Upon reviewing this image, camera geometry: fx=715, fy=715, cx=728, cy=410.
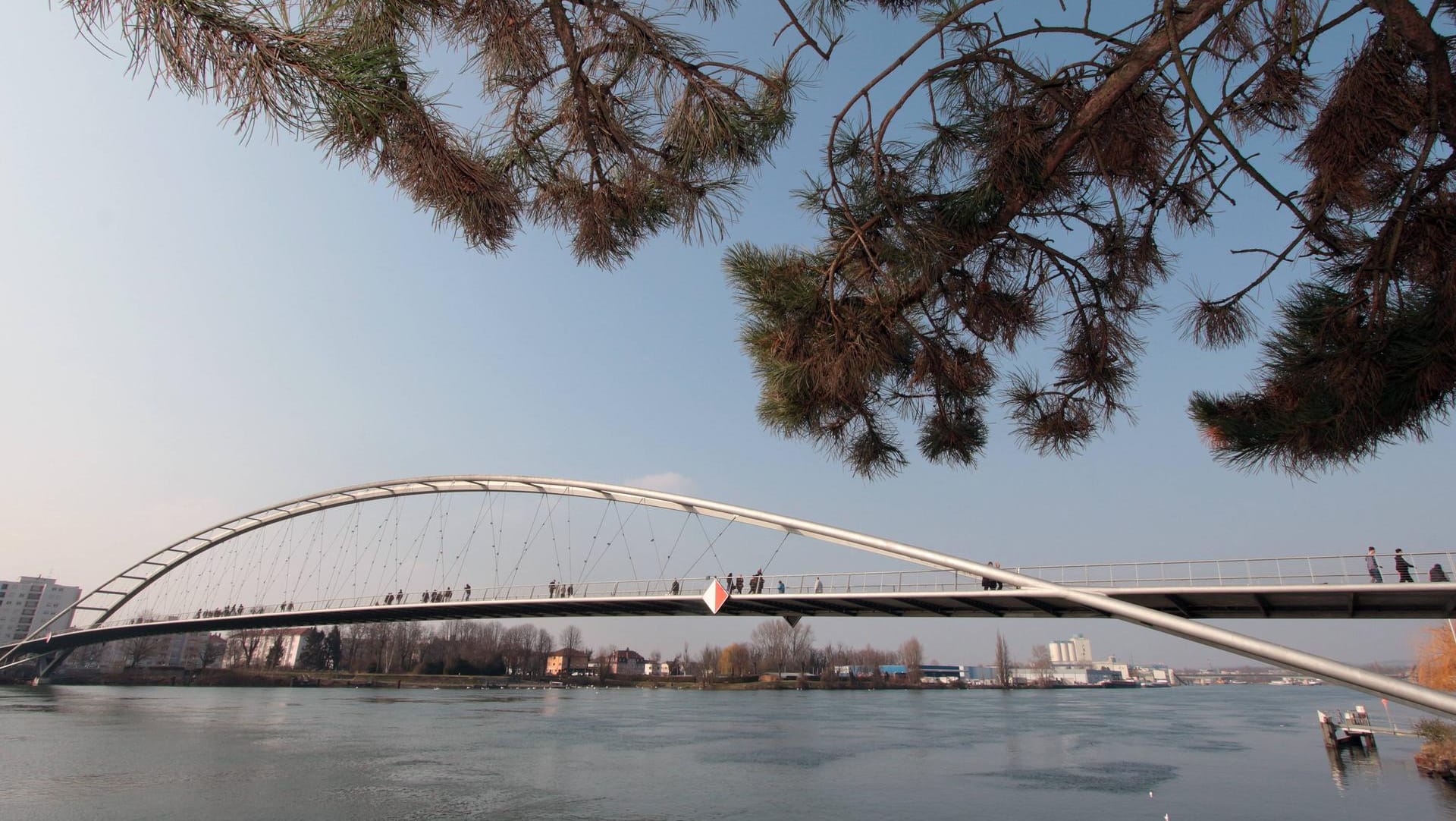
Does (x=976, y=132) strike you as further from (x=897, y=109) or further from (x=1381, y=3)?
(x=1381, y=3)

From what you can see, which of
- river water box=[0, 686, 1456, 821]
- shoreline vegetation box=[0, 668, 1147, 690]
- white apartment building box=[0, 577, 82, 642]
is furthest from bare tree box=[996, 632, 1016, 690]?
white apartment building box=[0, 577, 82, 642]

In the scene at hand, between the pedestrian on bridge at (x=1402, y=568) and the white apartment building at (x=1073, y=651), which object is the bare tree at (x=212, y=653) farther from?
the white apartment building at (x=1073, y=651)

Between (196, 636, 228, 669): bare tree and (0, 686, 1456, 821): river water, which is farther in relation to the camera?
(196, 636, 228, 669): bare tree

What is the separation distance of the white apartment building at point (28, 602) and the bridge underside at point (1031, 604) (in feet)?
429

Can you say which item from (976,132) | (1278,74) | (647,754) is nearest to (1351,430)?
(1278,74)

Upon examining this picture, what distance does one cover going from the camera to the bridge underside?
10.9 m

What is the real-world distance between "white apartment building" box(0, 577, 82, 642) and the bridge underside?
131m

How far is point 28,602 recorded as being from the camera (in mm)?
112375

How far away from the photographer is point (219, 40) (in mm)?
1816

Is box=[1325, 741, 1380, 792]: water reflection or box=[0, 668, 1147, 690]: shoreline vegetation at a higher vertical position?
box=[1325, 741, 1380, 792]: water reflection

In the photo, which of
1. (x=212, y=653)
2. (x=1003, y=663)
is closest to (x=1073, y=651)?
(x=1003, y=663)

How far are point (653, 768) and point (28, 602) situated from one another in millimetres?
146157

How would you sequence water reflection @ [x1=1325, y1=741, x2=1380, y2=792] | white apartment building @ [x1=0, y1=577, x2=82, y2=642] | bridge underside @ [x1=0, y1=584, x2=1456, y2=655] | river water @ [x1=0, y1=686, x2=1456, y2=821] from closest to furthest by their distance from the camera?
bridge underside @ [x1=0, y1=584, x2=1456, y2=655]
river water @ [x1=0, y1=686, x2=1456, y2=821]
water reflection @ [x1=1325, y1=741, x2=1380, y2=792]
white apartment building @ [x1=0, y1=577, x2=82, y2=642]

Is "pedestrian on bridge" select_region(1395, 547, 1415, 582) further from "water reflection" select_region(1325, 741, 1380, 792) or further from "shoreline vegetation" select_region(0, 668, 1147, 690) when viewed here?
"shoreline vegetation" select_region(0, 668, 1147, 690)
